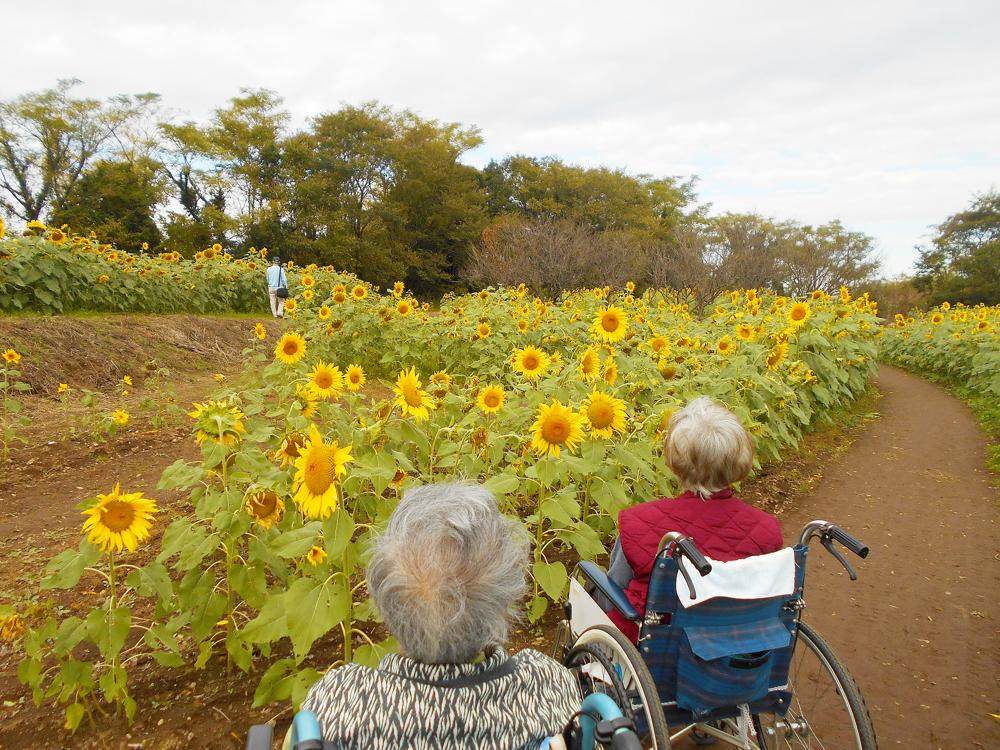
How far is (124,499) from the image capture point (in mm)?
1840

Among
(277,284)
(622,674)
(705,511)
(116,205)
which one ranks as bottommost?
(622,674)

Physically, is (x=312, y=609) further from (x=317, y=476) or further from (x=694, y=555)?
(x=694, y=555)

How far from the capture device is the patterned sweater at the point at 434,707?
108 cm

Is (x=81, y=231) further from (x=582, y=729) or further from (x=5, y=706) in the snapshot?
(x=582, y=729)

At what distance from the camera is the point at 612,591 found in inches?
73.6

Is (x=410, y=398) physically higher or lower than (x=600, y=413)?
higher

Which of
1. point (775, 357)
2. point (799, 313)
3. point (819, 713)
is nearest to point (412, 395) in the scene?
point (819, 713)

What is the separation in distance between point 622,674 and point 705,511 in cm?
54

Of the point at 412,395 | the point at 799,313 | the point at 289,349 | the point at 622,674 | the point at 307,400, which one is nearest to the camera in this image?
the point at 622,674

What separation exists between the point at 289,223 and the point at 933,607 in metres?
26.0

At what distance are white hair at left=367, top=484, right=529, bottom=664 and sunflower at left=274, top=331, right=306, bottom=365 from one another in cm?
241

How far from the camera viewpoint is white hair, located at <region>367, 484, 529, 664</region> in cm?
110

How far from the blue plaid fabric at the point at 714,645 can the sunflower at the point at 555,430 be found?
84 cm

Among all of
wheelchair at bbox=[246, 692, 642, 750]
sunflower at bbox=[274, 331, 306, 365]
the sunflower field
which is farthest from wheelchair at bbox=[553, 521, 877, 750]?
sunflower at bbox=[274, 331, 306, 365]
